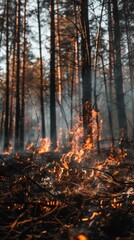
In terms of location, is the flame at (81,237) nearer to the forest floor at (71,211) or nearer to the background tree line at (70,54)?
the forest floor at (71,211)

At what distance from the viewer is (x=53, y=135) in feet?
47.0

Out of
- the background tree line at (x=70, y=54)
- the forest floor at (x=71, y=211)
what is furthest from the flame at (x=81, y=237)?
the background tree line at (x=70, y=54)

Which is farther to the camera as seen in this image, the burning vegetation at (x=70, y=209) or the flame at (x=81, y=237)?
the burning vegetation at (x=70, y=209)

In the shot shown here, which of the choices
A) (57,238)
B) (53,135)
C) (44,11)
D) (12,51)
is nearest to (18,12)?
(44,11)

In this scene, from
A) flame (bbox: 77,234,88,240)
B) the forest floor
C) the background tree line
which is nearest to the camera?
flame (bbox: 77,234,88,240)

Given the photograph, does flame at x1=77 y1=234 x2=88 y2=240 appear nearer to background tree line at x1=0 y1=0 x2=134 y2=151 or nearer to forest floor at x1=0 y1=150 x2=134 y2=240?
forest floor at x1=0 y1=150 x2=134 y2=240

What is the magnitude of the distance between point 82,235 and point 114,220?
1.80 feet

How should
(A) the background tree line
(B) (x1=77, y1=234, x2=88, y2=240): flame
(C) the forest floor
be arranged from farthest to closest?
(A) the background tree line < (C) the forest floor < (B) (x1=77, y1=234, x2=88, y2=240): flame

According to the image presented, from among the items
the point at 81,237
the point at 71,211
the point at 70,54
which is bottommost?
the point at 81,237

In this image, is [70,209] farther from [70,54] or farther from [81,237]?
[70,54]

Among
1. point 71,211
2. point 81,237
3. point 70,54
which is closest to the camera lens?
point 81,237

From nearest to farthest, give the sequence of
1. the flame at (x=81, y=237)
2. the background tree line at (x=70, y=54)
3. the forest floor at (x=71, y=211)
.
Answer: the flame at (x=81, y=237), the forest floor at (x=71, y=211), the background tree line at (x=70, y=54)

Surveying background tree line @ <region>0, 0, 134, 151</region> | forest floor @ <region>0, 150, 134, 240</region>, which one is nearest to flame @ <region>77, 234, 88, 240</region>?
forest floor @ <region>0, 150, 134, 240</region>

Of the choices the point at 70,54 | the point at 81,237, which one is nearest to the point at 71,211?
the point at 81,237
